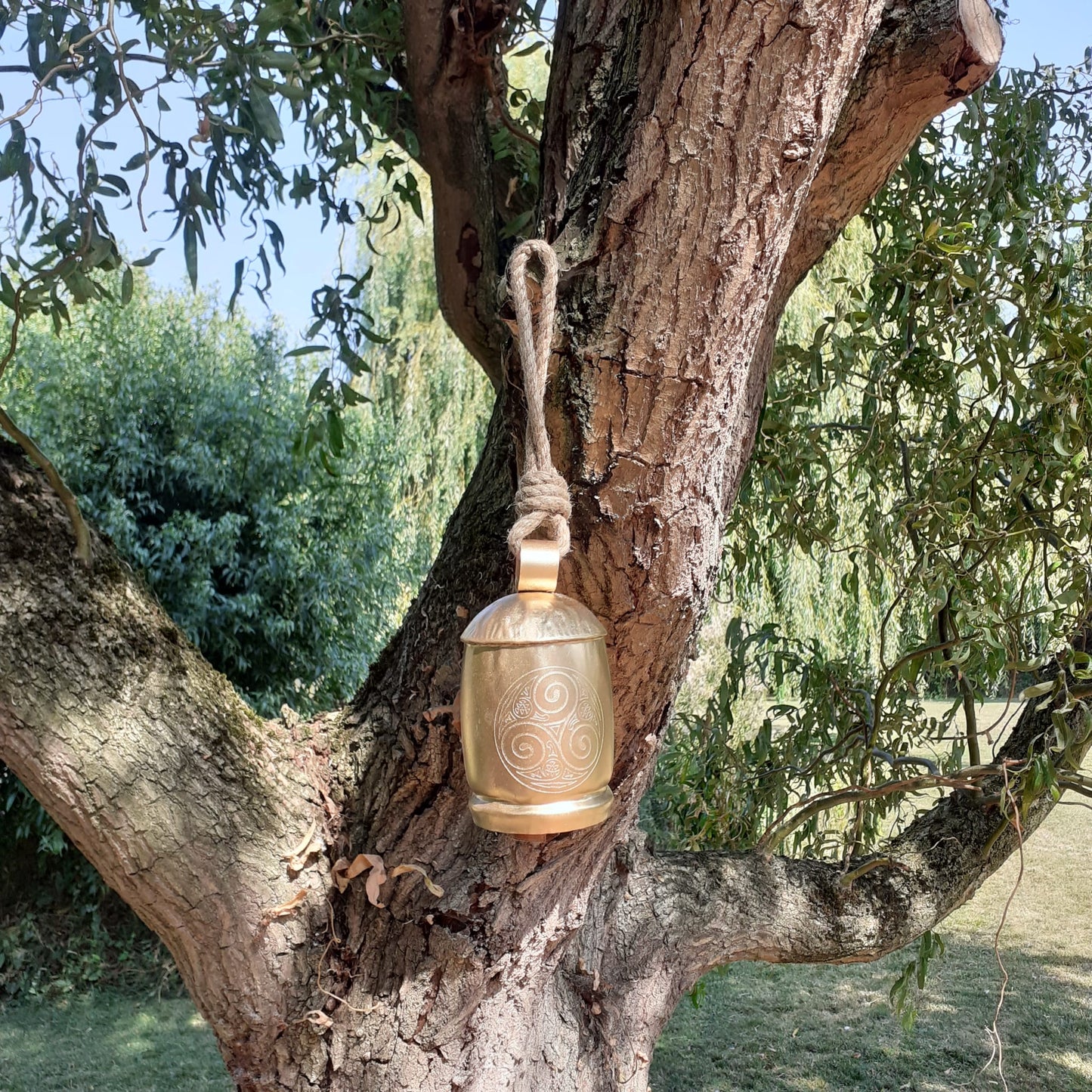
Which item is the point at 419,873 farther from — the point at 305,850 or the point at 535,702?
the point at 535,702

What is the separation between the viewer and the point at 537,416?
1.10 m

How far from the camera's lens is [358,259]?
7.61m

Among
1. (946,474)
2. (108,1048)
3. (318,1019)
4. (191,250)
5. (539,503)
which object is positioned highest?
(191,250)

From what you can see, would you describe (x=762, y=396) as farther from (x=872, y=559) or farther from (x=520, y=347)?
(x=872, y=559)

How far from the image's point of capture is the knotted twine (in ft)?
3.57

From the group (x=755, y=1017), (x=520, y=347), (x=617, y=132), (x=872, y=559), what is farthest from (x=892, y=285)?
(x=755, y=1017)

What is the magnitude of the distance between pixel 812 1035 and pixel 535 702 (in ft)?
14.0

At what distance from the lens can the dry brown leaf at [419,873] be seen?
4.75ft

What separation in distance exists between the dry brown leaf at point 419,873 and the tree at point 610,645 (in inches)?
0.8

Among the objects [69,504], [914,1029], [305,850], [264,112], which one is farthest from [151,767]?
[914,1029]

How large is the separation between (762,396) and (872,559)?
116 cm

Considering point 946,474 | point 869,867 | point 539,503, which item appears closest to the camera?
point 539,503

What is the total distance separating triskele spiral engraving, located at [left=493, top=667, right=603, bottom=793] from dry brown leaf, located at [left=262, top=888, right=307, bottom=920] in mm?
564

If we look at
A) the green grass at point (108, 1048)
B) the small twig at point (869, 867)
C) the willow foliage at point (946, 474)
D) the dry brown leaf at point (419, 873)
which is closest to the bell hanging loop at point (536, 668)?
the dry brown leaf at point (419, 873)
